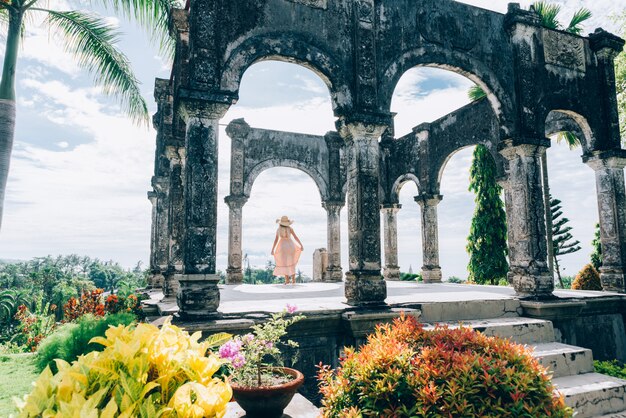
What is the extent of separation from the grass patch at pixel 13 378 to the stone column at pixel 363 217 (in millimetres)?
4022

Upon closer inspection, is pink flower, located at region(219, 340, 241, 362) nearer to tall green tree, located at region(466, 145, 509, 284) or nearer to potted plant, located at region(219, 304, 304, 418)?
potted plant, located at region(219, 304, 304, 418)

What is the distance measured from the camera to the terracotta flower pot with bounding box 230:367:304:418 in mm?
3006

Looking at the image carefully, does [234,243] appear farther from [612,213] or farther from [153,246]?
[612,213]

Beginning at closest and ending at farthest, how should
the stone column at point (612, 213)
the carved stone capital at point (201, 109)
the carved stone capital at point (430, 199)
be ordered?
1. the carved stone capital at point (201, 109)
2. the stone column at point (612, 213)
3. the carved stone capital at point (430, 199)

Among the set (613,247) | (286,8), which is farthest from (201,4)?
(613,247)

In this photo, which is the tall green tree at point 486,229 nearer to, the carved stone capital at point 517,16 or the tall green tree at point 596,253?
the tall green tree at point 596,253

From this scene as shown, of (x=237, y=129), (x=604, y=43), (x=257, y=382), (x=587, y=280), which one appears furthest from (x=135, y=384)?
(x=237, y=129)

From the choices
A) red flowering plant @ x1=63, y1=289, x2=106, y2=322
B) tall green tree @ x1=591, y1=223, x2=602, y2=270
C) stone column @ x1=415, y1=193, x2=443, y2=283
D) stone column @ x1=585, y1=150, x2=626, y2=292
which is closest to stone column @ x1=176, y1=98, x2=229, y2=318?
red flowering plant @ x1=63, y1=289, x2=106, y2=322

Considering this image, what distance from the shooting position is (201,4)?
546cm

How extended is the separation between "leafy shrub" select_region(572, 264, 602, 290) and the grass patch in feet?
38.6

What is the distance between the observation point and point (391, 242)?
14.4 metres

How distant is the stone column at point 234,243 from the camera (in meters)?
13.0

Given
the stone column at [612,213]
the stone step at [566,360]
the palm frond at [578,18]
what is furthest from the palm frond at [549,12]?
the stone step at [566,360]

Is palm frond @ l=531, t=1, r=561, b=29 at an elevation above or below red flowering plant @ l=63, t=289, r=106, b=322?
above
